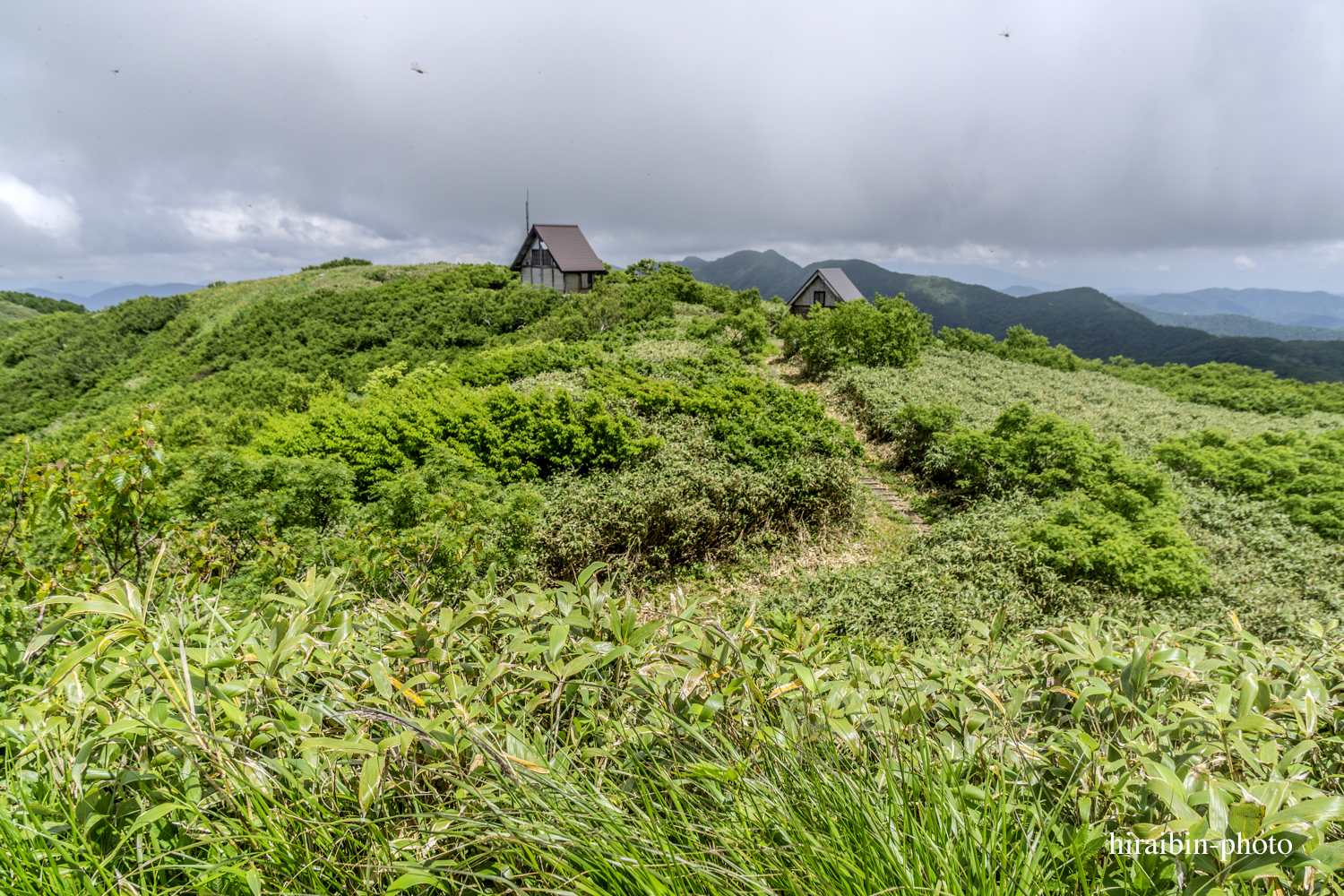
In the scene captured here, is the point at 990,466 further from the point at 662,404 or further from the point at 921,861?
the point at 921,861

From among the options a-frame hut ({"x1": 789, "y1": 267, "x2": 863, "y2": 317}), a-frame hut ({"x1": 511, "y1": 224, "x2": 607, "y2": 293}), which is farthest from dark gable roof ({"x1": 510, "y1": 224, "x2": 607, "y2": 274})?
a-frame hut ({"x1": 789, "y1": 267, "x2": 863, "y2": 317})

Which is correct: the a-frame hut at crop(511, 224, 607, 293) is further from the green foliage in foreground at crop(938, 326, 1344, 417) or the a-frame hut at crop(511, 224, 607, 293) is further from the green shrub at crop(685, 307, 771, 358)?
the green foliage in foreground at crop(938, 326, 1344, 417)

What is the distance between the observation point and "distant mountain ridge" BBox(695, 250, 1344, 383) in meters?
56.4

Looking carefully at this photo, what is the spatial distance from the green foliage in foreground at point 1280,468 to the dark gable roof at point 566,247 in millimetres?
28516

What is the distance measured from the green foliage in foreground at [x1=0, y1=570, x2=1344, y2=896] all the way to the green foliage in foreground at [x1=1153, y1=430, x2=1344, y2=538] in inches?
336

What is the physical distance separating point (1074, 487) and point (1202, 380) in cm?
2350

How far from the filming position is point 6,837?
1.01 m

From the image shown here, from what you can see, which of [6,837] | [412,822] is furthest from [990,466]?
[6,837]

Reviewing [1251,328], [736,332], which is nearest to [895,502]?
[736,332]

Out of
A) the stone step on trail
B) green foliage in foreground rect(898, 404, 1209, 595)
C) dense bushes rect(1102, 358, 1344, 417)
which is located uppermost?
dense bushes rect(1102, 358, 1344, 417)

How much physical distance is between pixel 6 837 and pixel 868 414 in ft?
43.6

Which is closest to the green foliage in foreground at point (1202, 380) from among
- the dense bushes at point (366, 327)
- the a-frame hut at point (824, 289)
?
the a-frame hut at point (824, 289)

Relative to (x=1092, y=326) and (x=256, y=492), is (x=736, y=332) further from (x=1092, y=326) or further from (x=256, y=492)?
(x=1092, y=326)

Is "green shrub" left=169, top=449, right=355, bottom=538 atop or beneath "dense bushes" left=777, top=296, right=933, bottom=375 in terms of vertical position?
beneath
